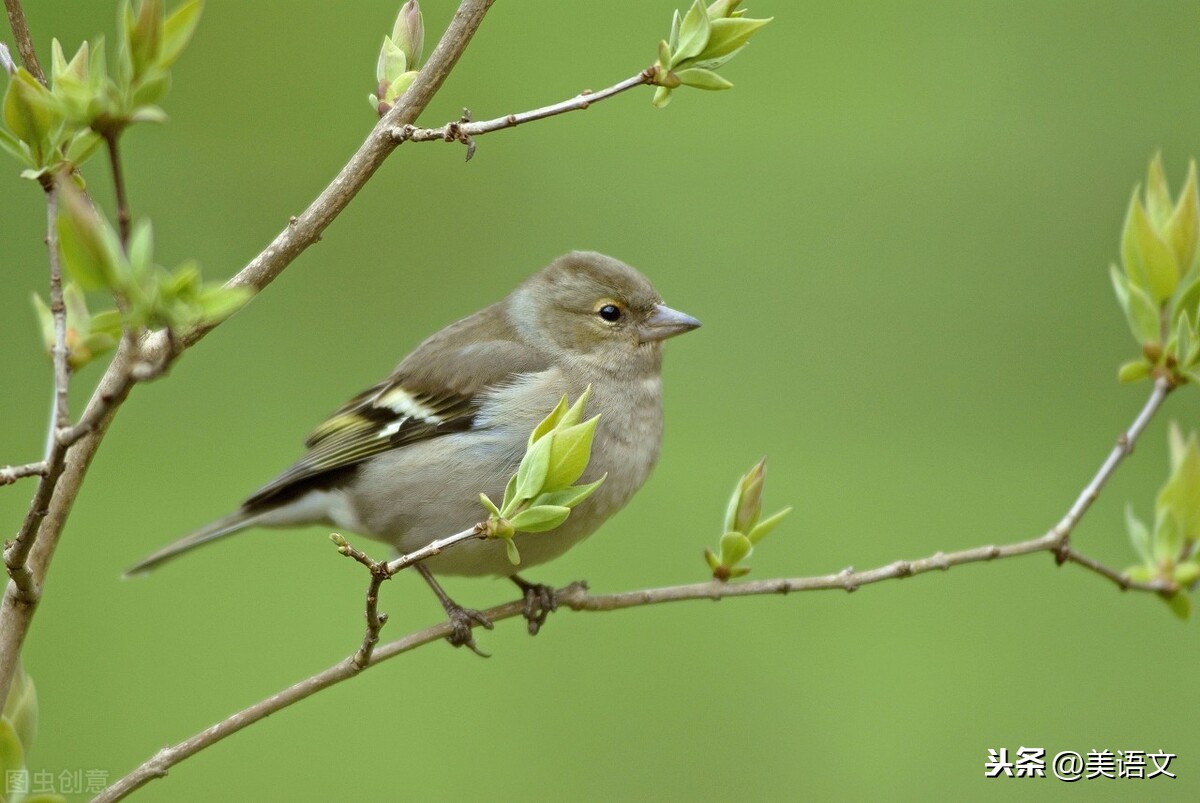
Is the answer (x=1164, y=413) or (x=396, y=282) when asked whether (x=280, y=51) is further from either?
(x=1164, y=413)

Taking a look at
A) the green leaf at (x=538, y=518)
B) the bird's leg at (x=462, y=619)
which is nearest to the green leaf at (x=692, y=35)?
the green leaf at (x=538, y=518)

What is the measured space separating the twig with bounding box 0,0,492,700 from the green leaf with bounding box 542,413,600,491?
329mm

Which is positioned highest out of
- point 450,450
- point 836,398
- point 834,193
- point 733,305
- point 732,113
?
point 732,113

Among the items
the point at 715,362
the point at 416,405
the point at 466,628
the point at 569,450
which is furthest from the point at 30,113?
the point at 715,362

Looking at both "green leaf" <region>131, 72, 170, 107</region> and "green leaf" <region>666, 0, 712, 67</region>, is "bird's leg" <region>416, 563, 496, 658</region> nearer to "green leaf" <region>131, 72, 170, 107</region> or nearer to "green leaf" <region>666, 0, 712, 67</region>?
"green leaf" <region>666, 0, 712, 67</region>

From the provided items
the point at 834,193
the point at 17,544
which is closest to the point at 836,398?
the point at 834,193

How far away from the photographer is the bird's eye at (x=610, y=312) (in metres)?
2.81

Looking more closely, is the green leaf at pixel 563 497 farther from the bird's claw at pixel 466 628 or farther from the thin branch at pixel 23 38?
the bird's claw at pixel 466 628

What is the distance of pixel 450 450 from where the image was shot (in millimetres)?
2566

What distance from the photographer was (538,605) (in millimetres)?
2438

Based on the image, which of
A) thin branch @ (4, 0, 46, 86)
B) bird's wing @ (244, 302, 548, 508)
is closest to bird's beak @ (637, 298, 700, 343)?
bird's wing @ (244, 302, 548, 508)

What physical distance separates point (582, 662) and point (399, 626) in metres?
0.61

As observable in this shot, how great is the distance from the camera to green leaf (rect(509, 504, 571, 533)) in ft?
4.18

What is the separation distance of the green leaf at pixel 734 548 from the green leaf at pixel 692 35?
0.60 metres
